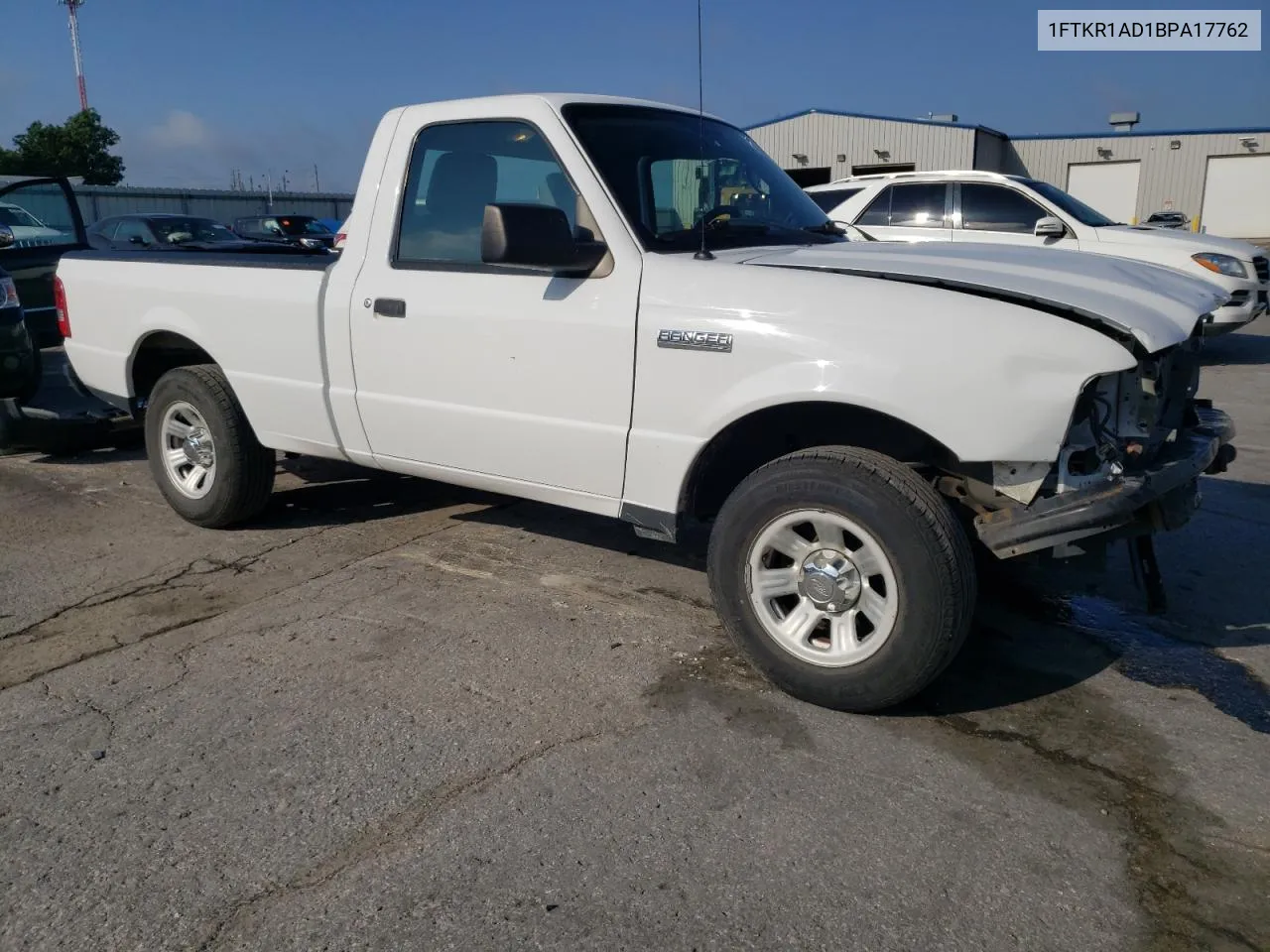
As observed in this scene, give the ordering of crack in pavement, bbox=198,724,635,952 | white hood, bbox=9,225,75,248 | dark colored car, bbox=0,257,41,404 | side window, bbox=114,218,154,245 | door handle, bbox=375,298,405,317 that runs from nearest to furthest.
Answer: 1. crack in pavement, bbox=198,724,635,952
2. door handle, bbox=375,298,405,317
3. dark colored car, bbox=0,257,41,404
4. white hood, bbox=9,225,75,248
5. side window, bbox=114,218,154,245

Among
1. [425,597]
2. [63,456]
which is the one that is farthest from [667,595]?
[63,456]

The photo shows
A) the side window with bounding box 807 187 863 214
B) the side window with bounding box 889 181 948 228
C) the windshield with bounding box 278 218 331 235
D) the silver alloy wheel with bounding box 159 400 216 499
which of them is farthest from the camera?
the windshield with bounding box 278 218 331 235

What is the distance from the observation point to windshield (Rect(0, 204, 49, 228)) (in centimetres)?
888

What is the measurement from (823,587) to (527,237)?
1.53 metres

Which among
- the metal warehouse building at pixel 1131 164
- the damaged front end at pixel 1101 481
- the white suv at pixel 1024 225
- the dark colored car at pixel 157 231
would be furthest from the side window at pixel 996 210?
the metal warehouse building at pixel 1131 164

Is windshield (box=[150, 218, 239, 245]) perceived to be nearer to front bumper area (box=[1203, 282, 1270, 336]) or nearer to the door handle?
→ the door handle

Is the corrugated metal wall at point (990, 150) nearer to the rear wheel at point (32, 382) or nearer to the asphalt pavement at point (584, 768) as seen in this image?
the rear wheel at point (32, 382)

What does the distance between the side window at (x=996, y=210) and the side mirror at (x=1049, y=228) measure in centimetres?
51

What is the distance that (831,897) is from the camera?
7.94ft

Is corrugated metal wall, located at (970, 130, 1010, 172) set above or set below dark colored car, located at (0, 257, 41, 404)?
above

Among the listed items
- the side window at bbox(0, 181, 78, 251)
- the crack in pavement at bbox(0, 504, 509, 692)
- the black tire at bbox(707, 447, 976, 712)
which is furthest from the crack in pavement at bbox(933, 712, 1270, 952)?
the side window at bbox(0, 181, 78, 251)

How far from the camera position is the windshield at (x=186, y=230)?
15305 millimetres

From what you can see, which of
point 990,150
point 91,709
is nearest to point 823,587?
point 91,709

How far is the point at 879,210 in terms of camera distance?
35.5 ft
